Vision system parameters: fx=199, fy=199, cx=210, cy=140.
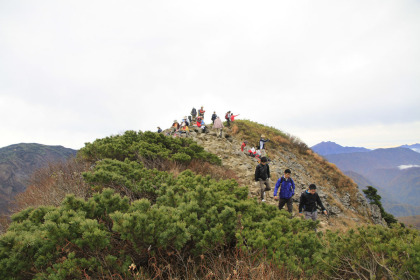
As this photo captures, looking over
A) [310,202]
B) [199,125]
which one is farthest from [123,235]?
[199,125]

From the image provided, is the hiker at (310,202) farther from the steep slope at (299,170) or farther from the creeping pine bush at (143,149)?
the creeping pine bush at (143,149)

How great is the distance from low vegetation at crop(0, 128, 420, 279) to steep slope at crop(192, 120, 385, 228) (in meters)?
5.43

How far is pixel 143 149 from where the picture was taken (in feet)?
29.0

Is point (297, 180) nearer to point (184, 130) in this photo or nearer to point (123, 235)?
point (184, 130)

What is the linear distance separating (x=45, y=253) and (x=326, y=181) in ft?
68.3

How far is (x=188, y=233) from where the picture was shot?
3.13 meters

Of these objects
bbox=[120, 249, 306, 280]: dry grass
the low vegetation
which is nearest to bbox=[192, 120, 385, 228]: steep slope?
the low vegetation

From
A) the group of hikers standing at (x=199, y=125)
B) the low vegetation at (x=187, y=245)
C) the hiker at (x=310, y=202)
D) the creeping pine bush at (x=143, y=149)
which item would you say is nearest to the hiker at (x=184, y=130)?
the group of hikers standing at (x=199, y=125)

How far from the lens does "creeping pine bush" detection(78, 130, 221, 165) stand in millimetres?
8961

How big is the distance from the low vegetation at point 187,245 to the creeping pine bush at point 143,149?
4870 mm

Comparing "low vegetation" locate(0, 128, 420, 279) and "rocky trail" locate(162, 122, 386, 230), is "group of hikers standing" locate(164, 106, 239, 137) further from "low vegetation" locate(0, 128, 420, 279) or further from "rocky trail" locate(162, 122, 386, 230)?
"low vegetation" locate(0, 128, 420, 279)

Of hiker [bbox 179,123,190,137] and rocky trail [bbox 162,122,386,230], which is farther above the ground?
hiker [bbox 179,123,190,137]

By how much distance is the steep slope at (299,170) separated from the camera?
38.0 feet

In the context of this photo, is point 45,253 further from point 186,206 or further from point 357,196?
point 357,196
